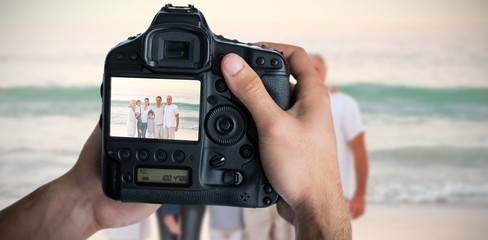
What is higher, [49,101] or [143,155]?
[143,155]

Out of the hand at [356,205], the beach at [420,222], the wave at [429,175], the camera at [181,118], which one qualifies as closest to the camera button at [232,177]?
the camera at [181,118]

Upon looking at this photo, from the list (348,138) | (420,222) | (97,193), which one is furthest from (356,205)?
(97,193)

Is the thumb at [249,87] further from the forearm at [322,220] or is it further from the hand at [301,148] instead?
the forearm at [322,220]

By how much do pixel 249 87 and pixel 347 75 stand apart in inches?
209

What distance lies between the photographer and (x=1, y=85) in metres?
6.29

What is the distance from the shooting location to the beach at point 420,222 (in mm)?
5020

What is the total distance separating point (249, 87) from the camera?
101cm

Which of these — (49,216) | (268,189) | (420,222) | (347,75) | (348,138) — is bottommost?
(420,222)

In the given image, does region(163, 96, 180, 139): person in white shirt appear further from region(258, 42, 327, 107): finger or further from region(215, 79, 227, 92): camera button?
region(258, 42, 327, 107): finger

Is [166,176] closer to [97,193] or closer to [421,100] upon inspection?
[97,193]

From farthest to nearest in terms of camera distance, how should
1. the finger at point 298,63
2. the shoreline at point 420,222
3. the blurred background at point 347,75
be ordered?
the blurred background at point 347,75 → the shoreline at point 420,222 → the finger at point 298,63

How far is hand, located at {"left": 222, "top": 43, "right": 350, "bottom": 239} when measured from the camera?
102 centimetres

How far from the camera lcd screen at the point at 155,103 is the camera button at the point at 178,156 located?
22 mm

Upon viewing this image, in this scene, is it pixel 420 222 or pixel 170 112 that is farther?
pixel 420 222
